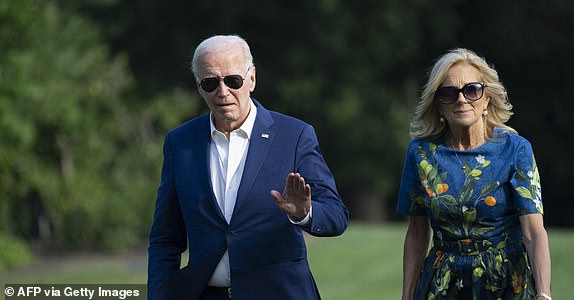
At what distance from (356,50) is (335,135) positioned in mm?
1835

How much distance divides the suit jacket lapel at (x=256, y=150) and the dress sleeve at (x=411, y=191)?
605mm

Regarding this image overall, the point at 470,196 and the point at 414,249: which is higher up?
the point at 470,196

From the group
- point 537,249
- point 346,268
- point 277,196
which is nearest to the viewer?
point 277,196

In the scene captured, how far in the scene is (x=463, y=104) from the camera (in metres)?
4.70

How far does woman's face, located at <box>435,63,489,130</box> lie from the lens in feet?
15.4

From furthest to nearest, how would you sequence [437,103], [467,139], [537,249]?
[437,103] < [467,139] < [537,249]

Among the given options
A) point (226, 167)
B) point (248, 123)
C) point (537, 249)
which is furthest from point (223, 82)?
point (537, 249)

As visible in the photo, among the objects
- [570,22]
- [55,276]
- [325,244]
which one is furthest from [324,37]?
[55,276]

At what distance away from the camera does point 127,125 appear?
2120cm

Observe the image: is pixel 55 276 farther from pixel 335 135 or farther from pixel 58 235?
pixel 335 135

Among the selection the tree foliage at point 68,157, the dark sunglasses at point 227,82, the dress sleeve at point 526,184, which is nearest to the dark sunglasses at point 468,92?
the dress sleeve at point 526,184

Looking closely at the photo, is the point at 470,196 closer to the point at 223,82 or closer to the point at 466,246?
the point at 466,246

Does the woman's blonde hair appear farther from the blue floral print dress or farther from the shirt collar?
the shirt collar

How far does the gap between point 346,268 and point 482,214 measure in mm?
9763
